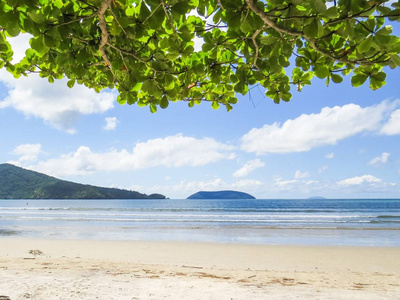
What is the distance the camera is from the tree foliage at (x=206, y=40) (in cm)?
139

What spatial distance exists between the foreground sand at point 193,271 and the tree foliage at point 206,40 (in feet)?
9.66

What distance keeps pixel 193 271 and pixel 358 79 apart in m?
5.93

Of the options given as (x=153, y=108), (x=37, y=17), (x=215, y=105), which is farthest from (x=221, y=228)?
(x=37, y=17)

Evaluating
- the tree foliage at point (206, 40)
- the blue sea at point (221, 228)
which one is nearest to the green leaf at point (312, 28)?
the tree foliage at point (206, 40)

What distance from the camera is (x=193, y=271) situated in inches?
270

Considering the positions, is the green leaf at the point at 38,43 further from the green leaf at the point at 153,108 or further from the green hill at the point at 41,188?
the green hill at the point at 41,188

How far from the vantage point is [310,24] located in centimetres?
139

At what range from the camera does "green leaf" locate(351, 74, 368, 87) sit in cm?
185

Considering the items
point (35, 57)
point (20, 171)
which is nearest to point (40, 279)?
point (35, 57)

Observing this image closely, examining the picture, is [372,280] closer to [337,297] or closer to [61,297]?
[337,297]

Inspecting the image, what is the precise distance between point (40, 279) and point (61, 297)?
109cm

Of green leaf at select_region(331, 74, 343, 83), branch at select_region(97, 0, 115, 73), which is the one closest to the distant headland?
green leaf at select_region(331, 74, 343, 83)

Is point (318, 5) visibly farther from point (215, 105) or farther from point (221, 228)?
point (221, 228)

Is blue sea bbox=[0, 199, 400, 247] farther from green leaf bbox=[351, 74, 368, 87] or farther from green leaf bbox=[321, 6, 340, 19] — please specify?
green leaf bbox=[321, 6, 340, 19]
